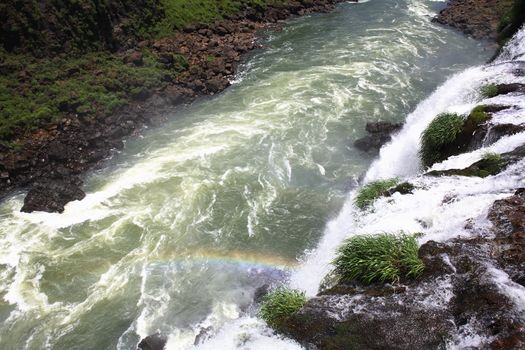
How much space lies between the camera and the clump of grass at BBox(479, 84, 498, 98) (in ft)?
→ 62.4

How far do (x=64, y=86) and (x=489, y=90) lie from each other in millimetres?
25410

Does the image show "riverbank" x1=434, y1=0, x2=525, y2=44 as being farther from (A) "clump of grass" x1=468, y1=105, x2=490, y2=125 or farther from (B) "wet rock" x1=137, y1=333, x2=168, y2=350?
(B) "wet rock" x1=137, y1=333, x2=168, y2=350

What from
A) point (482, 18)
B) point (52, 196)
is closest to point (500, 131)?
point (52, 196)

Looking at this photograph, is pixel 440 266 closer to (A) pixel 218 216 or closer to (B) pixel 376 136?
(A) pixel 218 216

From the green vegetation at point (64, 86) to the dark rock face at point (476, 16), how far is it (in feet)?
91.2

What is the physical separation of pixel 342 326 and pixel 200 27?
35.6 m

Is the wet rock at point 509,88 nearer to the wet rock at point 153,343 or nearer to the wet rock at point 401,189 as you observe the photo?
the wet rock at point 401,189

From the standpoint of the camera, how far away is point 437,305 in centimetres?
872

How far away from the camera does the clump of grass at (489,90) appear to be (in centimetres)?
1903

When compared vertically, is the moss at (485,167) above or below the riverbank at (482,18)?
above

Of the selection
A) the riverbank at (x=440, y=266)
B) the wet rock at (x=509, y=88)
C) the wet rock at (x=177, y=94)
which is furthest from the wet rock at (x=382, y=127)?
the wet rock at (x=177, y=94)

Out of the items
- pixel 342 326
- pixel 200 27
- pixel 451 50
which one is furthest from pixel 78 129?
pixel 451 50

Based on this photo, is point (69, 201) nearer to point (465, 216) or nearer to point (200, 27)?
point (465, 216)

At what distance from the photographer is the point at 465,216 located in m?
10.9
